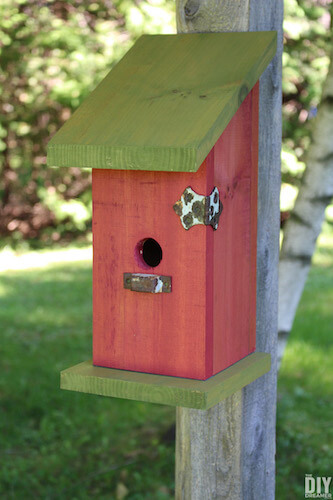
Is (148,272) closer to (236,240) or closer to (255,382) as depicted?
(236,240)

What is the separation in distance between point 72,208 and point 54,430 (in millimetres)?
4445

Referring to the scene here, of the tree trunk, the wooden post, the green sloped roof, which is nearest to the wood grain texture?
the wooden post

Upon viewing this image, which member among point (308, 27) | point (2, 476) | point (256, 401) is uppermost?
point (308, 27)

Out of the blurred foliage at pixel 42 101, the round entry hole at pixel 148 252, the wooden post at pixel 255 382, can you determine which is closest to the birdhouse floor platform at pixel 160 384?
the wooden post at pixel 255 382

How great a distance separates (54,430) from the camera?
4.25 m

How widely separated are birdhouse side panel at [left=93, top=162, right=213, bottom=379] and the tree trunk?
139cm

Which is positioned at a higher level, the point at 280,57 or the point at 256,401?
the point at 280,57

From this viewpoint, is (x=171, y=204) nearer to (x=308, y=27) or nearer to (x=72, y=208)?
(x=308, y=27)

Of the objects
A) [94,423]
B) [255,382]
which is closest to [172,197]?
[255,382]

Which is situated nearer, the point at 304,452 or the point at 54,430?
the point at 304,452

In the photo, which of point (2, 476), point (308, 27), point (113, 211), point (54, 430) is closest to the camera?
point (113, 211)

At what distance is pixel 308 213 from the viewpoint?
3209mm

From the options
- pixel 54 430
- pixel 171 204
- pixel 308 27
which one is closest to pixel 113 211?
pixel 171 204

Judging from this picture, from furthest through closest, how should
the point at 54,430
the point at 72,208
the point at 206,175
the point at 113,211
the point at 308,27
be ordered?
the point at 72,208, the point at 308,27, the point at 54,430, the point at 113,211, the point at 206,175
